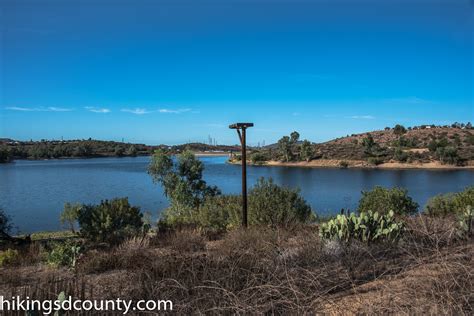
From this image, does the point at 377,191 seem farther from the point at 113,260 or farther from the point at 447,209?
the point at 113,260

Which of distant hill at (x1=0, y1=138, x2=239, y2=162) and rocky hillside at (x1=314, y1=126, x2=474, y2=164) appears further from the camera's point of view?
distant hill at (x1=0, y1=138, x2=239, y2=162)

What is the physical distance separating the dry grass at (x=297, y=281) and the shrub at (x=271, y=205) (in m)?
5.73

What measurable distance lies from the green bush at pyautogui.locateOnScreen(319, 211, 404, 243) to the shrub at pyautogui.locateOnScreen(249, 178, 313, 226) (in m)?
4.67

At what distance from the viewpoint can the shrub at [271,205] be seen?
13156 mm

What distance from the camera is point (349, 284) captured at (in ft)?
17.3

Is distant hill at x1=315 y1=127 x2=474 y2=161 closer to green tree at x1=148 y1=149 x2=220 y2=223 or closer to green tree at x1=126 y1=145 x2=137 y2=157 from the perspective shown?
green tree at x1=148 y1=149 x2=220 y2=223

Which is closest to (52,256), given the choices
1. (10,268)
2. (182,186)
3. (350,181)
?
(10,268)

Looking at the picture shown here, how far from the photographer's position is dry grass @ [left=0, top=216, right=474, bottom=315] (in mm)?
4094

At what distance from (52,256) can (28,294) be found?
4065 mm

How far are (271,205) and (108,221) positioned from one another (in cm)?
573

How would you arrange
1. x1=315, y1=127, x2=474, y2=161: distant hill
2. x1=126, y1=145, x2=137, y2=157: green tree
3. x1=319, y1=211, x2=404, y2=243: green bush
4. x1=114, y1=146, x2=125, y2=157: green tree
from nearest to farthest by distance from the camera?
x1=319, y1=211, x2=404, y2=243: green bush
x1=315, y1=127, x2=474, y2=161: distant hill
x1=126, y1=145, x2=137, y2=157: green tree
x1=114, y1=146, x2=125, y2=157: green tree

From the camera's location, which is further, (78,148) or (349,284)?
(78,148)

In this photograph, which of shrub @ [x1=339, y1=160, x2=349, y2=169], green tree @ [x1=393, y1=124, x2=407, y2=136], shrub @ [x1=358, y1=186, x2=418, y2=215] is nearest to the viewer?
shrub @ [x1=358, y1=186, x2=418, y2=215]

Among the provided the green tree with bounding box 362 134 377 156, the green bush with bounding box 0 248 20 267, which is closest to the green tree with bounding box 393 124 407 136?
the green tree with bounding box 362 134 377 156
